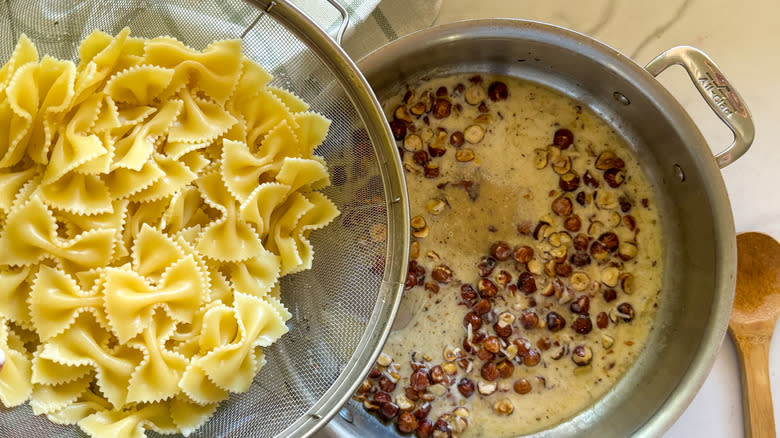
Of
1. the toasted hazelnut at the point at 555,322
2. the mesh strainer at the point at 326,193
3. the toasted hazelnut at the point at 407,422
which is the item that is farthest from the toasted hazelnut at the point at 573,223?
the toasted hazelnut at the point at 407,422

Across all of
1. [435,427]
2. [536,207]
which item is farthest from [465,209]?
[435,427]

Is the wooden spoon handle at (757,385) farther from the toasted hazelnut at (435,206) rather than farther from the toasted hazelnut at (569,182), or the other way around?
the toasted hazelnut at (435,206)

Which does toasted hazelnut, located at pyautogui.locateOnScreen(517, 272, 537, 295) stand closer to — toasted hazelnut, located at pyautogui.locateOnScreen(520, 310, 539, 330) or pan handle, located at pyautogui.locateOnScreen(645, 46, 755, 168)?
toasted hazelnut, located at pyautogui.locateOnScreen(520, 310, 539, 330)

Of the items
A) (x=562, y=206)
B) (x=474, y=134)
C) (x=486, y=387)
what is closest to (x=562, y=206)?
(x=562, y=206)

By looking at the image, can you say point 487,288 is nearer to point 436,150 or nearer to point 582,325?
point 582,325

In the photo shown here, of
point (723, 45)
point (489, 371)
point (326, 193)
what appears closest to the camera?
point (326, 193)

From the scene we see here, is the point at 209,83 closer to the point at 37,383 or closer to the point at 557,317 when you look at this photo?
the point at 37,383
